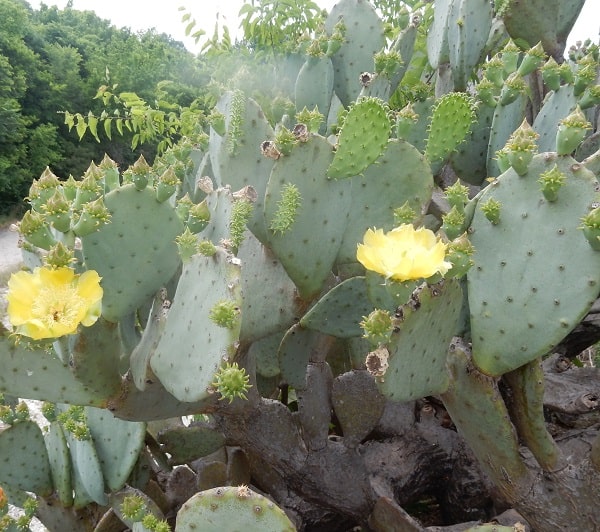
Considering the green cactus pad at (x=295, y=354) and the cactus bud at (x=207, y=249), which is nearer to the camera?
the cactus bud at (x=207, y=249)

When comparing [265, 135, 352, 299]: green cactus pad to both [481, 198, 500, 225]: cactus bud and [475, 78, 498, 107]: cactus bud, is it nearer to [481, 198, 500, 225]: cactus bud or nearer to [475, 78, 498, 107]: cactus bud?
[481, 198, 500, 225]: cactus bud

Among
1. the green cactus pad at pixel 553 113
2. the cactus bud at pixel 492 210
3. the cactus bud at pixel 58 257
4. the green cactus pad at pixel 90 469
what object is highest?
the green cactus pad at pixel 553 113

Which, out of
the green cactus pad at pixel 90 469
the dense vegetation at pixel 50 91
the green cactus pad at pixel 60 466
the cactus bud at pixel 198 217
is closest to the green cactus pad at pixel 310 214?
Result: the cactus bud at pixel 198 217

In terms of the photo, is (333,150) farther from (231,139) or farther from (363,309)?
(363,309)

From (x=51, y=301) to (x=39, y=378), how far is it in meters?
0.28

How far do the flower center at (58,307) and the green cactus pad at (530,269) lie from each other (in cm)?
65

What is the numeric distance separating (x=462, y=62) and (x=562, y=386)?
990mm

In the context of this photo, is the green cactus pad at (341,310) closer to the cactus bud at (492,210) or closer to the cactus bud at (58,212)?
the cactus bud at (492,210)

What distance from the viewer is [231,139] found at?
1264 mm

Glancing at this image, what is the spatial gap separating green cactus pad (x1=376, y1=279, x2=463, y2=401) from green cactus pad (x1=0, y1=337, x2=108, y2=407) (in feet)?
1.79

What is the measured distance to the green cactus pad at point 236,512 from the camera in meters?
0.87

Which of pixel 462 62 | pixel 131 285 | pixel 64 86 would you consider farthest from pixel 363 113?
pixel 64 86

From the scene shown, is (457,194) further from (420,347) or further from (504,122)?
(504,122)

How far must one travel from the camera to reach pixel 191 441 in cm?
143
